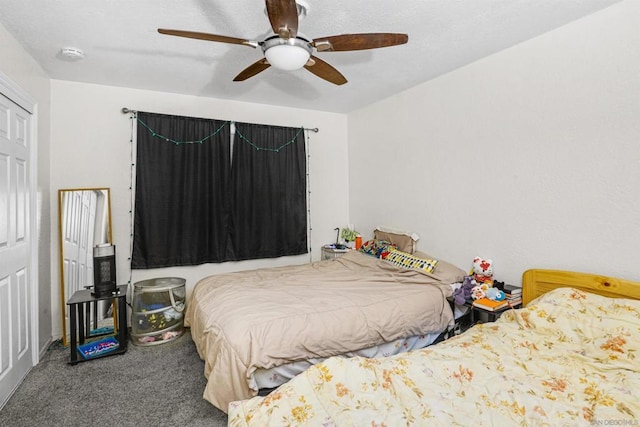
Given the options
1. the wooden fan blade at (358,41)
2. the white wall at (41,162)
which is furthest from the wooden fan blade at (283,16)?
the white wall at (41,162)

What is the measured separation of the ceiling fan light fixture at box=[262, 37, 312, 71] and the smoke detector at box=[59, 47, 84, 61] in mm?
1768

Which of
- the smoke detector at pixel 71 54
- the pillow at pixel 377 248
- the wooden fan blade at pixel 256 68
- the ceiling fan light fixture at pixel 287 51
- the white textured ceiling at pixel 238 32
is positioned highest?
the white textured ceiling at pixel 238 32

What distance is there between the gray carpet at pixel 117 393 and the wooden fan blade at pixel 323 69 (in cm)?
226

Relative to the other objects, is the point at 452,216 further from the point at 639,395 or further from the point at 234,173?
A: the point at 234,173

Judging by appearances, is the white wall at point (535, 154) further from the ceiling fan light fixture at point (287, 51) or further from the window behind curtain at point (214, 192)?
the ceiling fan light fixture at point (287, 51)

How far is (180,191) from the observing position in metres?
3.59

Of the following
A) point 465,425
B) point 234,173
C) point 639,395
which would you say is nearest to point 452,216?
point 639,395

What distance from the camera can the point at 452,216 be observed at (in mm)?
3148

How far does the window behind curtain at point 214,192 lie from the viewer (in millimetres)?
3467

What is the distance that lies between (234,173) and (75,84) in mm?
1724

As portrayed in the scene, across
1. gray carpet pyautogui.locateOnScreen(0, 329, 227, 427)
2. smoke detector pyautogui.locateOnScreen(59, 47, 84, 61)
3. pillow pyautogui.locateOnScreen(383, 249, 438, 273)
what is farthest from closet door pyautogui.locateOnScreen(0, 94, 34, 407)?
pillow pyautogui.locateOnScreen(383, 249, 438, 273)

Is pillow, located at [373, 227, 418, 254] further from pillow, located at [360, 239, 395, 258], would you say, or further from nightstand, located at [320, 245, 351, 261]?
nightstand, located at [320, 245, 351, 261]

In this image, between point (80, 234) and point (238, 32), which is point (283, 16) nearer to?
point (238, 32)

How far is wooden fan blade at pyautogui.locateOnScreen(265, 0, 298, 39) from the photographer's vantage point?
149 cm
